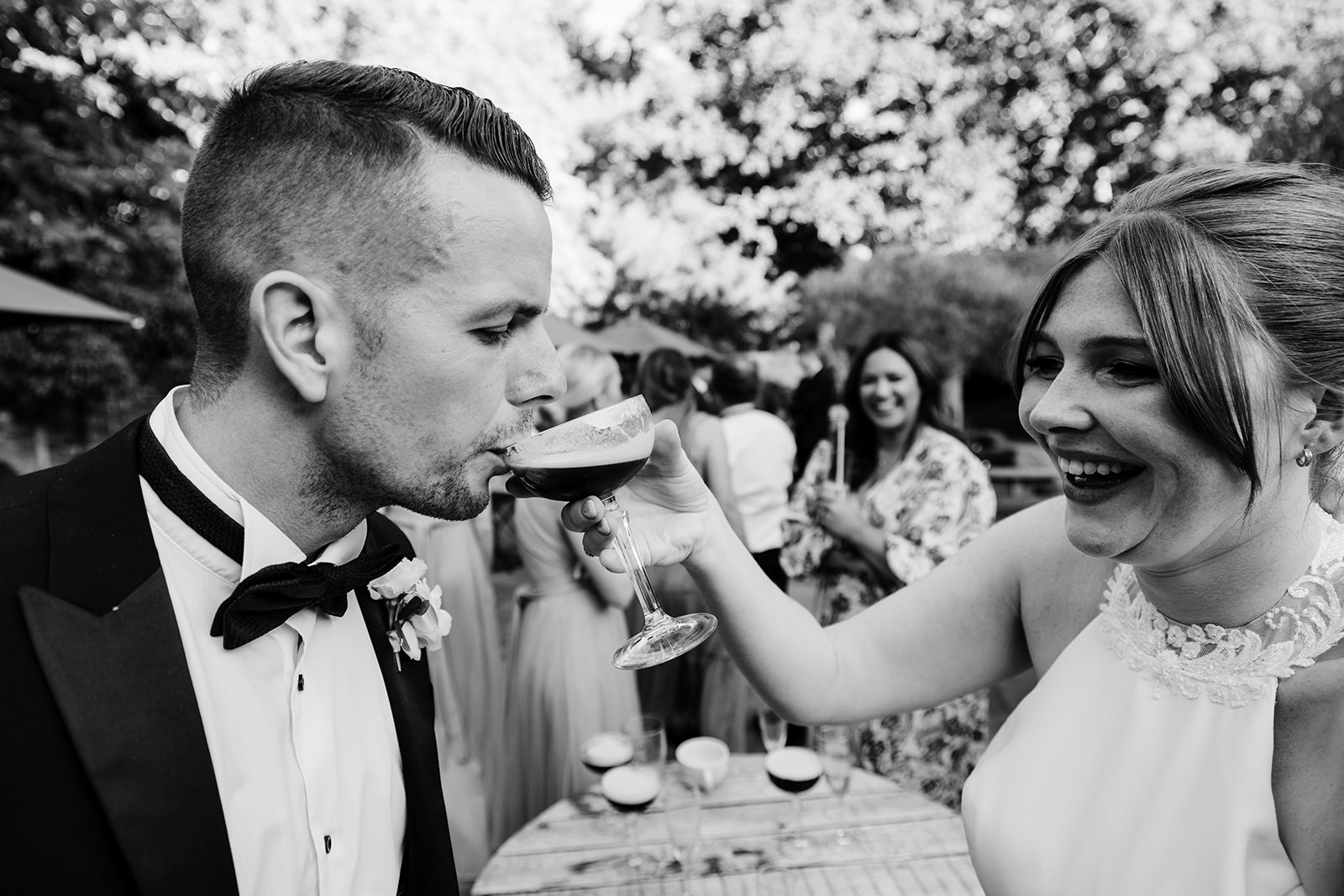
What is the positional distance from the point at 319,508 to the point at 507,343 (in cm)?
47

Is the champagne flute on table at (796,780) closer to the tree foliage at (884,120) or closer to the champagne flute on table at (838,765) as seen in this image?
the champagne flute on table at (838,765)

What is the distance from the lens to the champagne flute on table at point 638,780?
246cm

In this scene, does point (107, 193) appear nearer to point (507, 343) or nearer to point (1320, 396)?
point (507, 343)

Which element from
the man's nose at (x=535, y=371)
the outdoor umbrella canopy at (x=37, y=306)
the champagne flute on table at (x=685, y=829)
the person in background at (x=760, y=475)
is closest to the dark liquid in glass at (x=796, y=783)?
the champagne flute on table at (x=685, y=829)

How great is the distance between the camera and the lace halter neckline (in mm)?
1555

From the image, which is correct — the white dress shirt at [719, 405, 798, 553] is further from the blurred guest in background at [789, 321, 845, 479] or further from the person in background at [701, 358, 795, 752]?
the blurred guest in background at [789, 321, 845, 479]

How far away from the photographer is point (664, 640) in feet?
6.04

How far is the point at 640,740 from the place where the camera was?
2732 mm

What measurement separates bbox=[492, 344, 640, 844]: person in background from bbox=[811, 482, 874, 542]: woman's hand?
1.03 meters

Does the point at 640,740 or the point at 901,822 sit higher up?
the point at 640,740

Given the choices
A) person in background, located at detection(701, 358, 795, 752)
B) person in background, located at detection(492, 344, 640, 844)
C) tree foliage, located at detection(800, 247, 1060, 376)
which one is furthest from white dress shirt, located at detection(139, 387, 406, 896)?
tree foliage, located at detection(800, 247, 1060, 376)

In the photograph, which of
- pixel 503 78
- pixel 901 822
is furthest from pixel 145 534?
pixel 503 78

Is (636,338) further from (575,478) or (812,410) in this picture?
(575,478)

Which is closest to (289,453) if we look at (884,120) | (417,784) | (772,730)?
(417,784)
